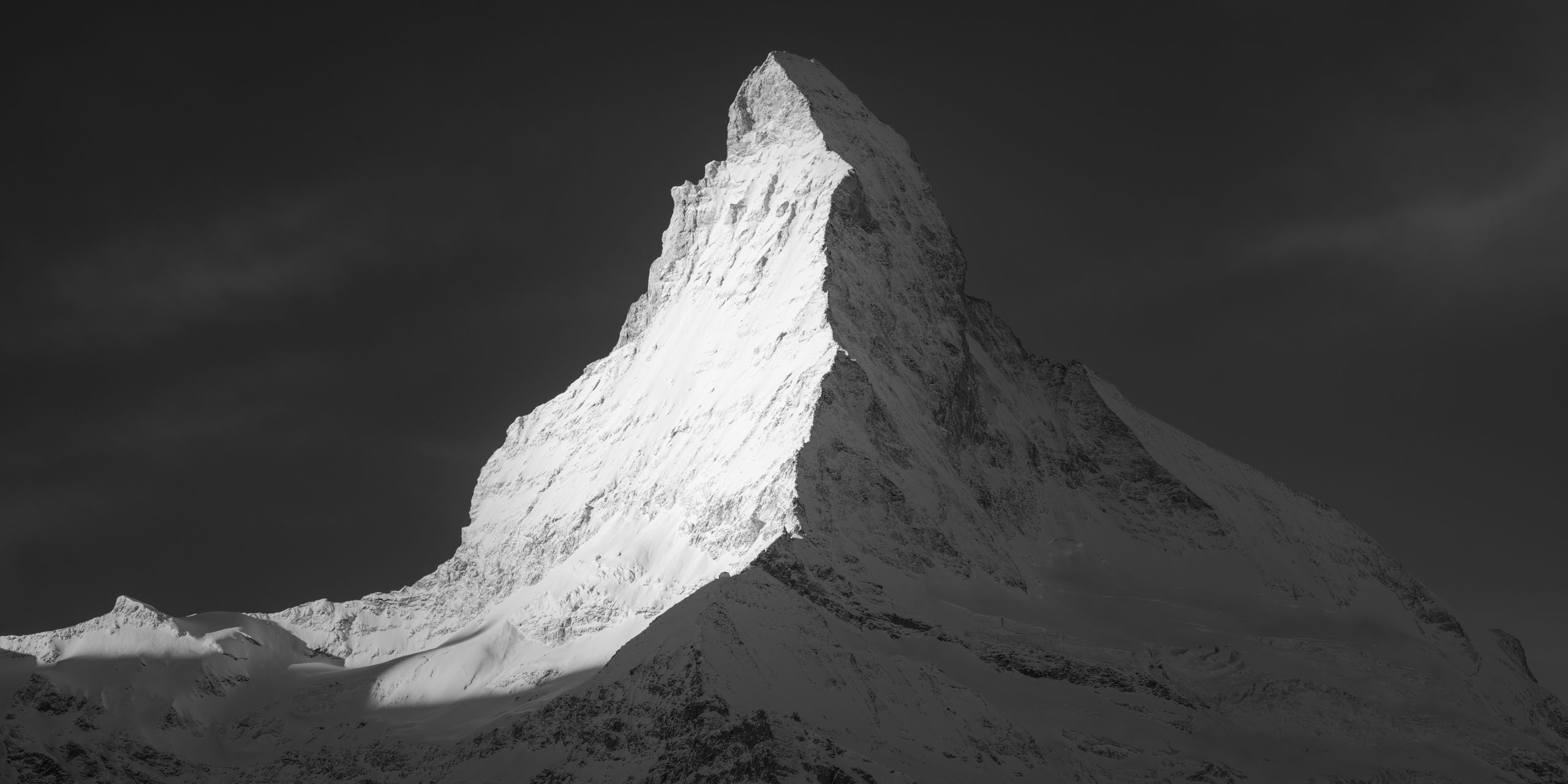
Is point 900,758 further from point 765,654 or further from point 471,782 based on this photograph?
point 471,782

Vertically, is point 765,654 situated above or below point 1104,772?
above

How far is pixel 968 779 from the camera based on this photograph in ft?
619

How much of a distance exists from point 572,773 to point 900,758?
32802 mm

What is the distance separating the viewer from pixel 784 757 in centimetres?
18150

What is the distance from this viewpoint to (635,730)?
192 meters

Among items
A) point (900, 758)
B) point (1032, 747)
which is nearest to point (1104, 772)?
point (1032, 747)

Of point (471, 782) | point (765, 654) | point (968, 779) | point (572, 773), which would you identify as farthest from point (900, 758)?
point (471, 782)

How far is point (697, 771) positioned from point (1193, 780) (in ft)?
179

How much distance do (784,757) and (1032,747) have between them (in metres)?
31.4

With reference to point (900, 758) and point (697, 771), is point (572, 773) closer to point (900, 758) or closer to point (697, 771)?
point (697, 771)

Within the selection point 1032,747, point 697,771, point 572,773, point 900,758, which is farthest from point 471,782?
point 1032,747

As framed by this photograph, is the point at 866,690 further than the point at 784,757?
Yes

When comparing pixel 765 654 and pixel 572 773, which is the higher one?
pixel 765 654

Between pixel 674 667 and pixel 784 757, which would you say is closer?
pixel 784 757
